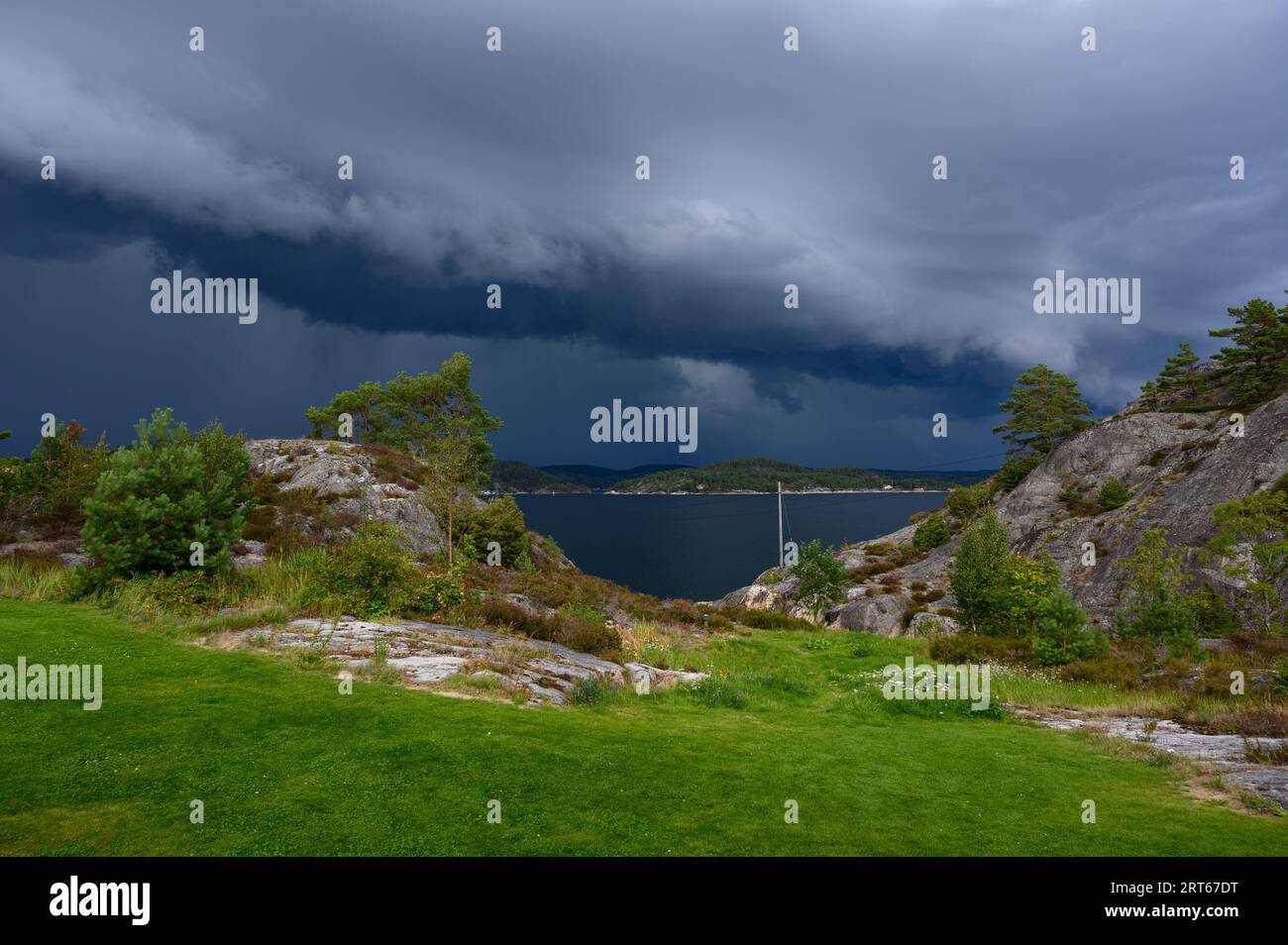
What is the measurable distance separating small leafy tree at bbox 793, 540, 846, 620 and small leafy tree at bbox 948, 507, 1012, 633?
12426 mm

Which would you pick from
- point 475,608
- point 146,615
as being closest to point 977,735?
point 475,608

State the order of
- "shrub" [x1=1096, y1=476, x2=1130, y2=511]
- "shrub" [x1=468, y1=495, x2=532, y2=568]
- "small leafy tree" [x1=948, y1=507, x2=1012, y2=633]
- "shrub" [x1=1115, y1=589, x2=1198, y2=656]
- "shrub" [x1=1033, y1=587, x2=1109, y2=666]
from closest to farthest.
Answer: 1. "shrub" [x1=1033, y1=587, x2=1109, y2=666]
2. "shrub" [x1=1115, y1=589, x2=1198, y2=656]
3. "small leafy tree" [x1=948, y1=507, x2=1012, y2=633]
4. "shrub" [x1=468, y1=495, x2=532, y2=568]
5. "shrub" [x1=1096, y1=476, x2=1130, y2=511]

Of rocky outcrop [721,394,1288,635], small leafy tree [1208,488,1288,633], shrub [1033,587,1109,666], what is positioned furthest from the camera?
rocky outcrop [721,394,1288,635]

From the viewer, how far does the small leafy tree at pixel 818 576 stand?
1857 inches

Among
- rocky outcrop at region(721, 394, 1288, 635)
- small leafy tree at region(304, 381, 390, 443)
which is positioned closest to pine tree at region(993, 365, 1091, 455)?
rocky outcrop at region(721, 394, 1288, 635)

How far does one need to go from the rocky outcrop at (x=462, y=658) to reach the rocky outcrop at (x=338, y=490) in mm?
14771

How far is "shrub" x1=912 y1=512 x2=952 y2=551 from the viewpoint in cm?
7731

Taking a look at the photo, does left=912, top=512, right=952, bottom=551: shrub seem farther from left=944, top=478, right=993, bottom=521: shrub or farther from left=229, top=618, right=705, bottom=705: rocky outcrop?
left=229, top=618, right=705, bottom=705: rocky outcrop

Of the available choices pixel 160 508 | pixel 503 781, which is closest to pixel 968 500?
pixel 160 508

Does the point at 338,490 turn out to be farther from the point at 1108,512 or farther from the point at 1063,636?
the point at 1108,512

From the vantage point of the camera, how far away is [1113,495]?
201 ft

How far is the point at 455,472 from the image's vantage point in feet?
103

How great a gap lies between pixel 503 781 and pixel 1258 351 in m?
88.7
